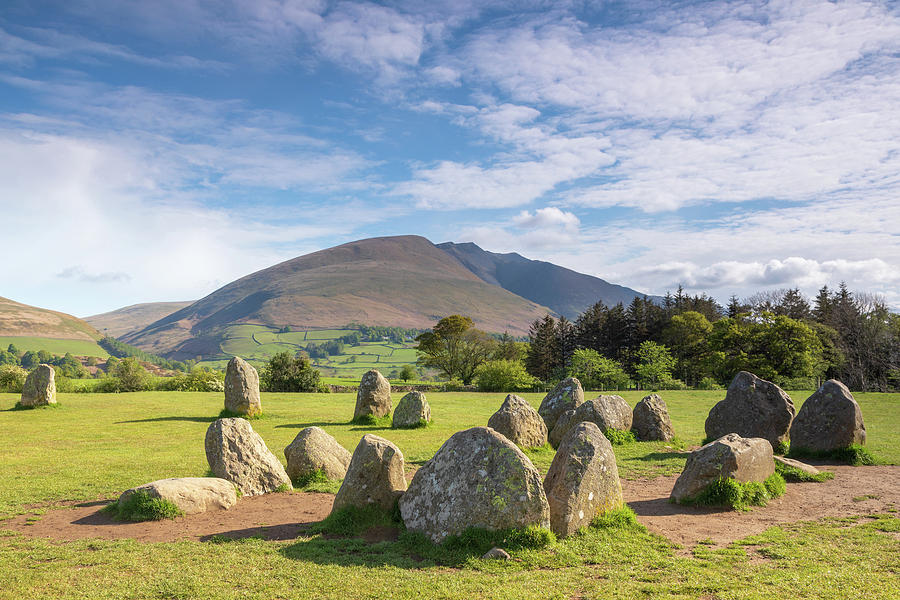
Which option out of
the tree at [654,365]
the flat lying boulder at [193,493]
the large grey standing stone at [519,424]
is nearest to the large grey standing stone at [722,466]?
the large grey standing stone at [519,424]

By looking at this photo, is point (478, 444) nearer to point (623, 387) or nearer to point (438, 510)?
point (438, 510)

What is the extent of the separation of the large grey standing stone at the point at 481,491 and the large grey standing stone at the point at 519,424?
9387 millimetres

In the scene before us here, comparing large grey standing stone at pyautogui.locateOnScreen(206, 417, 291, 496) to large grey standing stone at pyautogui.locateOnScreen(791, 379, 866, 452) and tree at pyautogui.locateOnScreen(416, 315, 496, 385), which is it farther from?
tree at pyautogui.locateOnScreen(416, 315, 496, 385)

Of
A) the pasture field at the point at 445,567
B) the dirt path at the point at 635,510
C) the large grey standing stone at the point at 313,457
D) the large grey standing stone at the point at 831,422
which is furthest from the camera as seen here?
the large grey standing stone at the point at 831,422

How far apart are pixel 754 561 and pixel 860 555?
1.96m

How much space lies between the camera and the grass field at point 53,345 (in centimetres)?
17214

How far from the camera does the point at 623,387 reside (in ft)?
204

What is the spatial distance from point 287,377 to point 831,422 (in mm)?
41918

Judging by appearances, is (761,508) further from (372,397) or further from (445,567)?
(372,397)

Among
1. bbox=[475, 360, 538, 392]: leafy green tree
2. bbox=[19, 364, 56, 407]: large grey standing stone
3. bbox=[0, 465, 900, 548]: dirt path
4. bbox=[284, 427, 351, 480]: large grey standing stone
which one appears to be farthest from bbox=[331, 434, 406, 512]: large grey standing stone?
bbox=[475, 360, 538, 392]: leafy green tree

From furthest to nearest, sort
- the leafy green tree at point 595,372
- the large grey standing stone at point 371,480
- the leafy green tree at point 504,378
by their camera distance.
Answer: the leafy green tree at point 595,372
the leafy green tree at point 504,378
the large grey standing stone at point 371,480

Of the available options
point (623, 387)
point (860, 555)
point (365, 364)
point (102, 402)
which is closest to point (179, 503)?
point (860, 555)

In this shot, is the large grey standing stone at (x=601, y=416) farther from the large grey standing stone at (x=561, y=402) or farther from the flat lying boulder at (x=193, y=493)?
the flat lying boulder at (x=193, y=493)

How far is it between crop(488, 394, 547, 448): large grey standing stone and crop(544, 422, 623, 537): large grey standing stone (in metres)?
8.05
